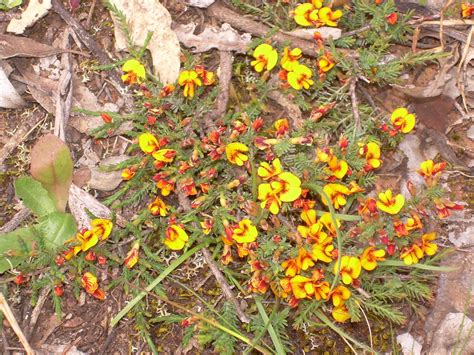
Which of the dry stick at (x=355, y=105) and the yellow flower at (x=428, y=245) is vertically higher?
the dry stick at (x=355, y=105)

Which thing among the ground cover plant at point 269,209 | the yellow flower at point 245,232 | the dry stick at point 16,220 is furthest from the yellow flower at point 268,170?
the dry stick at point 16,220

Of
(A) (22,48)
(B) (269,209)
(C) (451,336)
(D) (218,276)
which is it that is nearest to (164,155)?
(B) (269,209)

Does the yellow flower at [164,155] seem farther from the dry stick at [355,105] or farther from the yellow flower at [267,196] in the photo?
the dry stick at [355,105]

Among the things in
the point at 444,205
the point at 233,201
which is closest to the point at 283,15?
the point at 233,201

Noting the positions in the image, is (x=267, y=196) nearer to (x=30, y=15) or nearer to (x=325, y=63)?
(x=325, y=63)

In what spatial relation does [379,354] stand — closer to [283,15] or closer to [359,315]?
[359,315]

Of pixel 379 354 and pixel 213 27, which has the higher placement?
pixel 213 27
